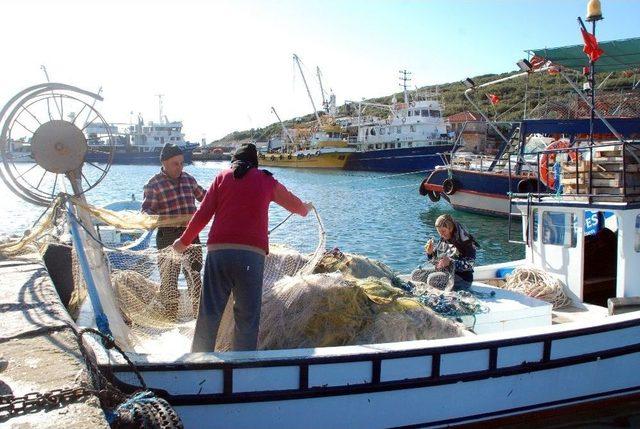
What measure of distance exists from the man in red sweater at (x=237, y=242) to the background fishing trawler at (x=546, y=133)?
4.35 metres

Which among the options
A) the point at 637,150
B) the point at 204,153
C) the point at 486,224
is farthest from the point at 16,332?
the point at 204,153

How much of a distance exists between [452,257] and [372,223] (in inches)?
702

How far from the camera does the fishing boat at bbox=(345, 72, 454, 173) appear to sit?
5694 centimetres

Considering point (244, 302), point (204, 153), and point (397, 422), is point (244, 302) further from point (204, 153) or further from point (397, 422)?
point (204, 153)

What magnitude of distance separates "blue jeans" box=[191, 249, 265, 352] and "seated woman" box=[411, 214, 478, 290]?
2867 mm

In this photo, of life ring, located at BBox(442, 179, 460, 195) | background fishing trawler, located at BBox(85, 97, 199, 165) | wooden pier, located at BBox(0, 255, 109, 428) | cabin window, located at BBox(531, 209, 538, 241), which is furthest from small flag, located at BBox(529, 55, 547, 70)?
background fishing trawler, located at BBox(85, 97, 199, 165)

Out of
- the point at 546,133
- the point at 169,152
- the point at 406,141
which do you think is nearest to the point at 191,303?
the point at 169,152

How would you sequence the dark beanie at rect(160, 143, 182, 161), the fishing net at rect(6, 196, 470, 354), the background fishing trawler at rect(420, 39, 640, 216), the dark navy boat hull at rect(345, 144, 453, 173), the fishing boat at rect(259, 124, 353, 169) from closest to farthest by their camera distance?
the fishing net at rect(6, 196, 470, 354), the dark beanie at rect(160, 143, 182, 161), the background fishing trawler at rect(420, 39, 640, 216), the dark navy boat hull at rect(345, 144, 453, 173), the fishing boat at rect(259, 124, 353, 169)

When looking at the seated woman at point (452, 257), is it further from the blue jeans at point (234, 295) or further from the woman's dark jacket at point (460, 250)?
the blue jeans at point (234, 295)

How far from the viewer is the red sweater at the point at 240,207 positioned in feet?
14.2

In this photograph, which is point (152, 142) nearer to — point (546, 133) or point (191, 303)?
point (546, 133)

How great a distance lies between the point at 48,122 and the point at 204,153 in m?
92.4

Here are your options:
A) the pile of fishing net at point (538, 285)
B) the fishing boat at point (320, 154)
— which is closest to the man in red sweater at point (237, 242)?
the pile of fishing net at point (538, 285)

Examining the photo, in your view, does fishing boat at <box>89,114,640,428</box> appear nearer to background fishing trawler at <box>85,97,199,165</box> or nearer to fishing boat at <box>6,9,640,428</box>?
fishing boat at <box>6,9,640,428</box>
